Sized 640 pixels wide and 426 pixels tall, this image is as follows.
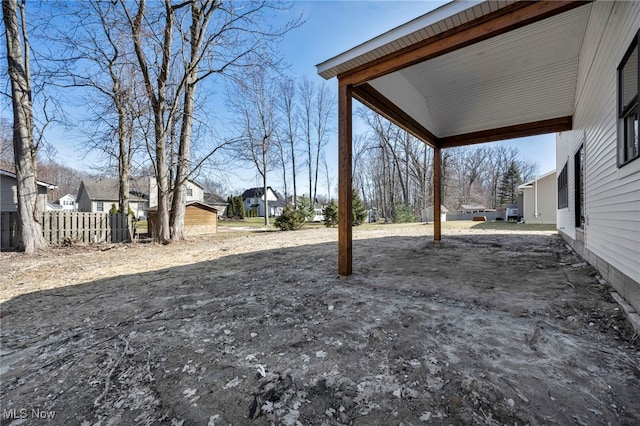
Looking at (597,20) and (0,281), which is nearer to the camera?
(597,20)

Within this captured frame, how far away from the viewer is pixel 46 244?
7.27 m

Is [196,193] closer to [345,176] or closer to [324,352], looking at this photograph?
[345,176]

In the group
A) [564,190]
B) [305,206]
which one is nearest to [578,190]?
[564,190]

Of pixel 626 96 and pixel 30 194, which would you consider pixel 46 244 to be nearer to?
pixel 30 194

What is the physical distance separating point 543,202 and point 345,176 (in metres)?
16.4

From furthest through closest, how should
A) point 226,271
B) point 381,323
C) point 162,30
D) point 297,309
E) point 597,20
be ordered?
point 162,30
point 226,271
point 597,20
point 297,309
point 381,323

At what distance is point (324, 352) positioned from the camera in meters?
1.99

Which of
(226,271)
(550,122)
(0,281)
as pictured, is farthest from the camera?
(550,122)

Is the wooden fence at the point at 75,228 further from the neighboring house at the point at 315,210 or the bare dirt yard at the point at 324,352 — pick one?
the neighboring house at the point at 315,210

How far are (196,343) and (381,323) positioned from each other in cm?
156

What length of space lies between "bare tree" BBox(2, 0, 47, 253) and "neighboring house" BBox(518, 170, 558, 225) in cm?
2037

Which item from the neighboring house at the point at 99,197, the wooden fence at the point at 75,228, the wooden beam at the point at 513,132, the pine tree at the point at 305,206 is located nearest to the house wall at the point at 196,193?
the neighboring house at the point at 99,197

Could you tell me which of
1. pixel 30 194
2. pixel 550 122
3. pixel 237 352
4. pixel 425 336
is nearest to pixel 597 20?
pixel 550 122

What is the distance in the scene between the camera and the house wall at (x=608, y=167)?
8.10 feet
